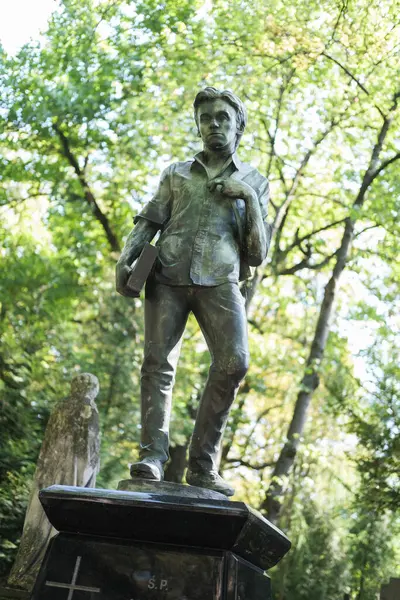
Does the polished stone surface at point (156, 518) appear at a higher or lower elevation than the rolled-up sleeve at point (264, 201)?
lower

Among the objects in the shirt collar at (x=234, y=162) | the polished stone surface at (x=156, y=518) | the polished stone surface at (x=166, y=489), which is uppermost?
the shirt collar at (x=234, y=162)

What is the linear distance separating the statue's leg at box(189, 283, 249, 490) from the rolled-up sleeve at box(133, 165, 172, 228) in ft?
2.45

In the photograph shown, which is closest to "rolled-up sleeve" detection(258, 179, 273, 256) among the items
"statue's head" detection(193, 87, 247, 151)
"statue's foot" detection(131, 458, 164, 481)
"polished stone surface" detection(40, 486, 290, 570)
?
"statue's head" detection(193, 87, 247, 151)

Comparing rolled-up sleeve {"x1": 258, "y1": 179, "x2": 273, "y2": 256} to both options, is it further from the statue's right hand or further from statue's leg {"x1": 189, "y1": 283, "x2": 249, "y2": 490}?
the statue's right hand

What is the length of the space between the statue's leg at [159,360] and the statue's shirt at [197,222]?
0.12 meters

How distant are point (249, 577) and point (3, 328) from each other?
546 inches

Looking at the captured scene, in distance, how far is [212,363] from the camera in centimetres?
527

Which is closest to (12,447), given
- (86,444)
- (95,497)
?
(86,444)

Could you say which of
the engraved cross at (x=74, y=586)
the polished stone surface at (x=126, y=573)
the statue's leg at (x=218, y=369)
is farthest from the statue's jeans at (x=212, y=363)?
the engraved cross at (x=74, y=586)

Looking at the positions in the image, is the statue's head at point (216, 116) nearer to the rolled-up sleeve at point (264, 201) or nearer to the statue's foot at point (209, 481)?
the rolled-up sleeve at point (264, 201)

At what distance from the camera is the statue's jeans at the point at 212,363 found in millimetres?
5184

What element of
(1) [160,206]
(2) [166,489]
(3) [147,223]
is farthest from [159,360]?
(1) [160,206]

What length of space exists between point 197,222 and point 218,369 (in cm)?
103

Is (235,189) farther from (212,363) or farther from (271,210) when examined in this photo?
(271,210)
